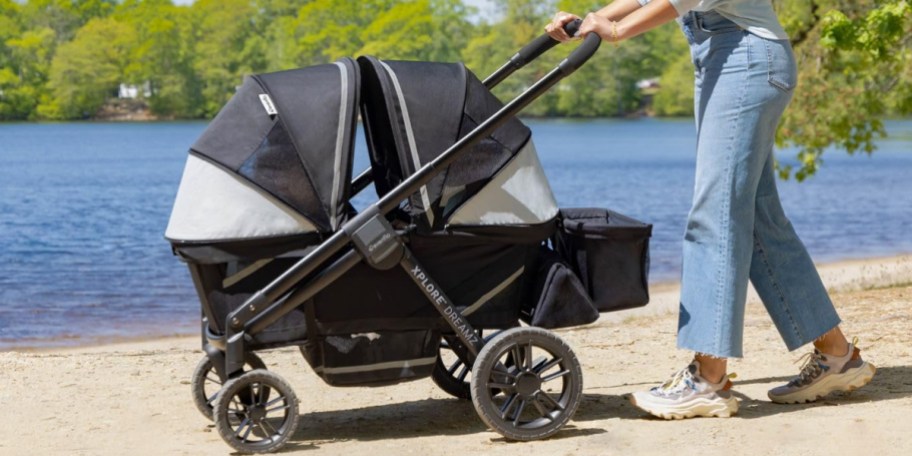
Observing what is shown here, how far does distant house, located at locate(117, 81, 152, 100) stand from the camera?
86.5m

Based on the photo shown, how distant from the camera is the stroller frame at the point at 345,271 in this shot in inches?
159

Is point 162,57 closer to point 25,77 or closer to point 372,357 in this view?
point 25,77

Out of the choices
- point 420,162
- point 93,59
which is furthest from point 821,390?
point 93,59

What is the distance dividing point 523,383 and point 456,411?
681 millimetres

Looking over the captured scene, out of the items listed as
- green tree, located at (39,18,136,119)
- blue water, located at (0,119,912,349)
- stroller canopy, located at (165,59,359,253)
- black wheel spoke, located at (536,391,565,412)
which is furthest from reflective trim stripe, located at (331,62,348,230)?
green tree, located at (39,18,136,119)

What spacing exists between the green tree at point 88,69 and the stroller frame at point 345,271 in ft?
254

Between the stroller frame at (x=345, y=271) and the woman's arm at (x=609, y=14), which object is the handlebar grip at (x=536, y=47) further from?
the stroller frame at (x=345, y=271)

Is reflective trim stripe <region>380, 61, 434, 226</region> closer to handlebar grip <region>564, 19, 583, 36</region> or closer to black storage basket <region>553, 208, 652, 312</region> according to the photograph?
black storage basket <region>553, 208, 652, 312</region>

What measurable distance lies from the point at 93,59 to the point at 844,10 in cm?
7415

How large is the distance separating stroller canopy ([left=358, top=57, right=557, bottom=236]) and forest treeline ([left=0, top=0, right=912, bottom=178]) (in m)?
61.3

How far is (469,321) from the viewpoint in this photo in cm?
439

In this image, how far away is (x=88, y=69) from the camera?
79.8 metres

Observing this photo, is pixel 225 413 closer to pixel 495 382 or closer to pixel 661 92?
pixel 495 382

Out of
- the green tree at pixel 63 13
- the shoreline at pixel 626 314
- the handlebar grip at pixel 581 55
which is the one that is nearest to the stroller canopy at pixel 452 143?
the handlebar grip at pixel 581 55
